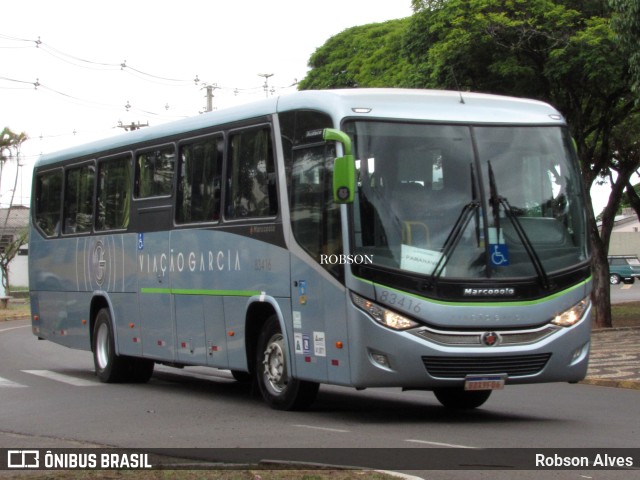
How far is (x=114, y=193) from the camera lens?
17.9m

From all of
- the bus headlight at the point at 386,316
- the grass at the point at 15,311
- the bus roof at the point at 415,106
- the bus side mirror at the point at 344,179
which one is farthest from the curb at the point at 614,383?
the grass at the point at 15,311

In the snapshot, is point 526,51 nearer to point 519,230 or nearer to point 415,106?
point 415,106

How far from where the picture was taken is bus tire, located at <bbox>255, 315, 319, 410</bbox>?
12953 mm

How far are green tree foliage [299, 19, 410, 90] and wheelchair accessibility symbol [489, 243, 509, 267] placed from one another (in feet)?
74.3

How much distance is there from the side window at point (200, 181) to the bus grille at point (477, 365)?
4061 mm

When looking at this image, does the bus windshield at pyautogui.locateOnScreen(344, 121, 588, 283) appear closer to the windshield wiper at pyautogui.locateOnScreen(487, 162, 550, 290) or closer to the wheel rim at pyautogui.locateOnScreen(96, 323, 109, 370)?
the windshield wiper at pyautogui.locateOnScreen(487, 162, 550, 290)

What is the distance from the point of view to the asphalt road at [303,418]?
34.7 ft

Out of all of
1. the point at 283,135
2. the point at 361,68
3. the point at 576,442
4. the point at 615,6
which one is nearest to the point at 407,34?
the point at 615,6

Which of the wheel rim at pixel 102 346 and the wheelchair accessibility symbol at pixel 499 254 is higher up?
the wheelchair accessibility symbol at pixel 499 254

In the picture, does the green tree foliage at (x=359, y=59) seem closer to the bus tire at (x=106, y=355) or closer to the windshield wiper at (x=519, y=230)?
the bus tire at (x=106, y=355)

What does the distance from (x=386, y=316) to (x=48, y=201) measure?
1047 centimetres

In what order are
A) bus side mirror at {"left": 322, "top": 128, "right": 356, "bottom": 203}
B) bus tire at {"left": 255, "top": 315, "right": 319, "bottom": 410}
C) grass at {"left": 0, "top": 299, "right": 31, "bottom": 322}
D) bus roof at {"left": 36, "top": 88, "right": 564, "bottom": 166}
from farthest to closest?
grass at {"left": 0, "top": 299, "right": 31, "bottom": 322} < bus tire at {"left": 255, "top": 315, "right": 319, "bottom": 410} < bus roof at {"left": 36, "top": 88, "right": 564, "bottom": 166} < bus side mirror at {"left": 322, "top": 128, "right": 356, "bottom": 203}

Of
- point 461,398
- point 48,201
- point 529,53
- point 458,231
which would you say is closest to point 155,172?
point 48,201

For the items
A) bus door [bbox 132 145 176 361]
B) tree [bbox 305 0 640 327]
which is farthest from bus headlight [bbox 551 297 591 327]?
tree [bbox 305 0 640 327]
